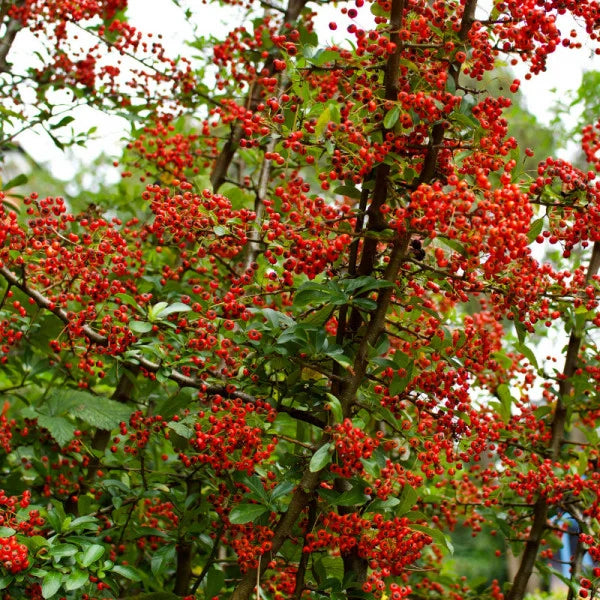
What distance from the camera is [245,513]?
7.67ft

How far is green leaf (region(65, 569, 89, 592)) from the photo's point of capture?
7.48 feet

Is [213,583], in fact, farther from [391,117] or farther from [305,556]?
[391,117]

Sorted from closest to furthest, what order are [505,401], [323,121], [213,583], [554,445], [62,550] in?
[323,121], [62,550], [213,583], [505,401], [554,445]

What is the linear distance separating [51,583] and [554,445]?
91.5 inches

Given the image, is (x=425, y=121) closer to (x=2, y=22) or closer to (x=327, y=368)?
(x=327, y=368)

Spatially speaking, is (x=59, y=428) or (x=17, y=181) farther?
(x=17, y=181)

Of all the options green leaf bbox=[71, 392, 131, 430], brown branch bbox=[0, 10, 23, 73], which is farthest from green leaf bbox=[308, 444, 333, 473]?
brown branch bbox=[0, 10, 23, 73]

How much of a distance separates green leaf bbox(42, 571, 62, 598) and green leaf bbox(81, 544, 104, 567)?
0.28ft

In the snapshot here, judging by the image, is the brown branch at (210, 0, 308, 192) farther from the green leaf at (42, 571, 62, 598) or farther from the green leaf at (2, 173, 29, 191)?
the green leaf at (42, 571, 62, 598)

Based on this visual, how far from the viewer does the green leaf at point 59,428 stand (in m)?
3.07

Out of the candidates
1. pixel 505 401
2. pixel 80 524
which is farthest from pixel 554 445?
pixel 80 524

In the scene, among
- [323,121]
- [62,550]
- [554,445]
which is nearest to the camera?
[323,121]

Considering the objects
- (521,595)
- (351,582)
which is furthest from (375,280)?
(521,595)

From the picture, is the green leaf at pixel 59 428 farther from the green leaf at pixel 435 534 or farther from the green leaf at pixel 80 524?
the green leaf at pixel 435 534
